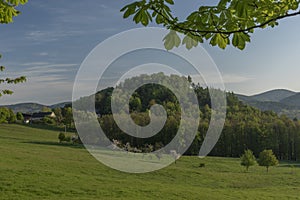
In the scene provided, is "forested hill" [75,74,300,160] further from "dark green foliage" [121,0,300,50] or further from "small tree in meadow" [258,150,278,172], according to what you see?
"dark green foliage" [121,0,300,50]

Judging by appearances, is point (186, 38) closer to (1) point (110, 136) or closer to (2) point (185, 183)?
(2) point (185, 183)

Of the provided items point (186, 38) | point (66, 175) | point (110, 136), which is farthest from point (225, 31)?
point (110, 136)

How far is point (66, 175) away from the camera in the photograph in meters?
24.2

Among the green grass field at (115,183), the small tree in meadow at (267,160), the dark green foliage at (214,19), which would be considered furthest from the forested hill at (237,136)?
the dark green foliage at (214,19)

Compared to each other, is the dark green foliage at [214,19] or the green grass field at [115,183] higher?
the dark green foliage at [214,19]

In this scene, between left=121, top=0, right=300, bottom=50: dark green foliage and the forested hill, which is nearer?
left=121, top=0, right=300, bottom=50: dark green foliage

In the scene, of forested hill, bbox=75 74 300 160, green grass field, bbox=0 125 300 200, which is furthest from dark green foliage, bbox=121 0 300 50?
forested hill, bbox=75 74 300 160

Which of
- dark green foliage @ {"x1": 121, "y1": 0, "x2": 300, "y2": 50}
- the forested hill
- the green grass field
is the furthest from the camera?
the forested hill

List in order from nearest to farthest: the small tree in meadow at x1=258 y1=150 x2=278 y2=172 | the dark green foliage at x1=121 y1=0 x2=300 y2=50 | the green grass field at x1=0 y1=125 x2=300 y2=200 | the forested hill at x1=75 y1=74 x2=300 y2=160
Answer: the dark green foliage at x1=121 y1=0 x2=300 y2=50
the green grass field at x1=0 y1=125 x2=300 y2=200
the small tree in meadow at x1=258 y1=150 x2=278 y2=172
the forested hill at x1=75 y1=74 x2=300 y2=160

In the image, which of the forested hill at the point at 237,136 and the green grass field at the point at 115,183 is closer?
the green grass field at the point at 115,183

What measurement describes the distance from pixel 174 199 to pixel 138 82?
55.5m

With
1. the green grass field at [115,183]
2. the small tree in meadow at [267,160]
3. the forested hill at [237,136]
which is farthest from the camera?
the forested hill at [237,136]

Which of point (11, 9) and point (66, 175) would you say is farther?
point (66, 175)

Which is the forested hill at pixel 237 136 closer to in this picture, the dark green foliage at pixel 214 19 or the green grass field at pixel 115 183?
the green grass field at pixel 115 183
